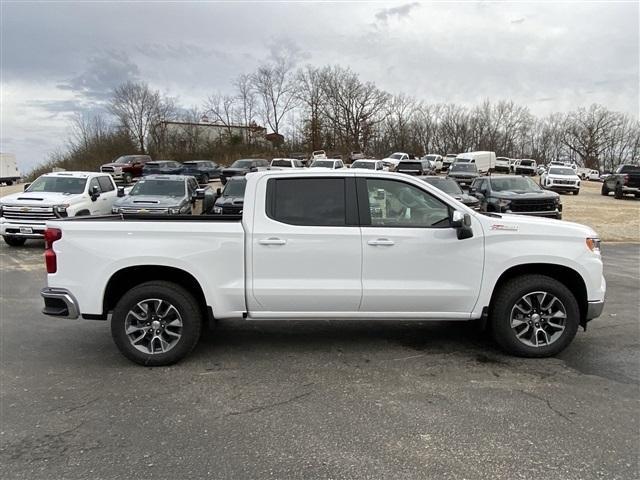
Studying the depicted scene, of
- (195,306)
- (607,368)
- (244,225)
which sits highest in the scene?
(244,225)

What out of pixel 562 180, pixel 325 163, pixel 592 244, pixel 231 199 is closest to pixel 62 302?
pixel 592 244

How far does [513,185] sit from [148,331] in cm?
1463

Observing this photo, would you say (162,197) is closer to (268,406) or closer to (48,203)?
(48,203)

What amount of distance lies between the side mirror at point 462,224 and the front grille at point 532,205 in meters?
11.3

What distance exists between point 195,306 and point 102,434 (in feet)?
4.67

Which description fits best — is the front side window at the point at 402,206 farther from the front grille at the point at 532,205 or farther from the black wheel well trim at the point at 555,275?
the front grille at the point at 532,205

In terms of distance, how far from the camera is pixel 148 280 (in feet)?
15.5

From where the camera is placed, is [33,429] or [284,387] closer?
[33,429]

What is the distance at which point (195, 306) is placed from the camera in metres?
4.56

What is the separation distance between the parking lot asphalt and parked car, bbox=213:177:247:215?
302 inches

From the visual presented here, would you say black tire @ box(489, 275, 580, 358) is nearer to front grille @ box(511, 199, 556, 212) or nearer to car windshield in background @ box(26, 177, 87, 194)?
front grille @ box(511, 199, 556, 212)

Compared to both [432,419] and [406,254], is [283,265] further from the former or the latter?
[432,419]

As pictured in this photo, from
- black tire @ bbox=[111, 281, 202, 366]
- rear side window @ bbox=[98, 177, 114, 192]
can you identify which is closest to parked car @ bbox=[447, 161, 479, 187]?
rear side window @ bbox=[98, 177, 114, 192]

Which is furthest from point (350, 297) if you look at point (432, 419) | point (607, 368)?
point (607, 368)
